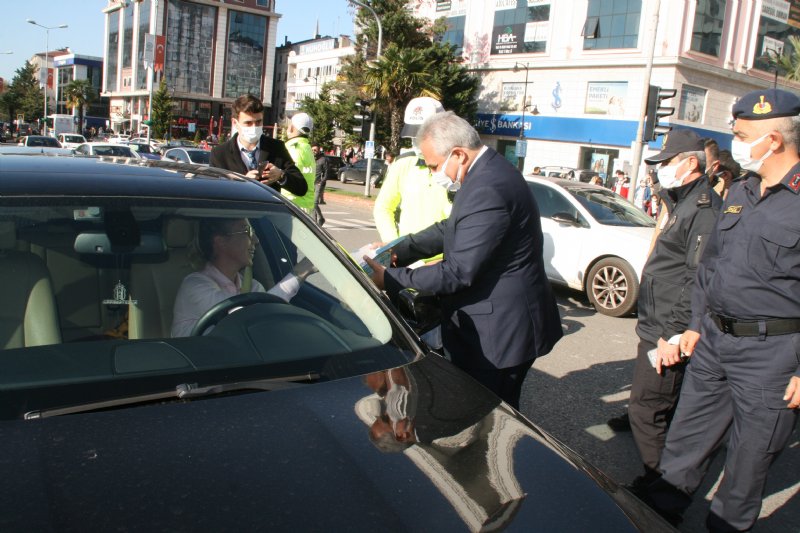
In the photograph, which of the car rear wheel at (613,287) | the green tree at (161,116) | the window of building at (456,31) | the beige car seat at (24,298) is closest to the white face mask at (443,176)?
the beige car seat at (24,298)

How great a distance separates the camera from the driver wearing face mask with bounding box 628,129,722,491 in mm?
3594

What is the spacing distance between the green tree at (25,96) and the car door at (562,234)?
331 ft

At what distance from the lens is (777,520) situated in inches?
137

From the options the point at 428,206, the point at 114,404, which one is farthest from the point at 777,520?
the point at 114,404

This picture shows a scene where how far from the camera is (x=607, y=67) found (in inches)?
1476

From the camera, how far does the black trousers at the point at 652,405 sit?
3668 mm

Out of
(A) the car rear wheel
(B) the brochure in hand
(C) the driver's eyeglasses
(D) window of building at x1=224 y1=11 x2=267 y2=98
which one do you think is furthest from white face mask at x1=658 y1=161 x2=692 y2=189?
(D) window of building at x1=224 y1=11 x2=267 y2=98

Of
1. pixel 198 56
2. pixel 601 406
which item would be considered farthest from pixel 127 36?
pixel 601 406

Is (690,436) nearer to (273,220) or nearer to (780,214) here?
(780,214)

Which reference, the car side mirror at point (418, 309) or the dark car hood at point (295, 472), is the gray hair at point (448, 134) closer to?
the car side mirror at point (418, 309)

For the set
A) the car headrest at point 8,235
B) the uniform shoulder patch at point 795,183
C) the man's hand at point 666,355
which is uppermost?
the uniform shoulder patch at point 795,183

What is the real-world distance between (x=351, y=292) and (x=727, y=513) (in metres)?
1.81

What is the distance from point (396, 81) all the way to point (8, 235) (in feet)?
115

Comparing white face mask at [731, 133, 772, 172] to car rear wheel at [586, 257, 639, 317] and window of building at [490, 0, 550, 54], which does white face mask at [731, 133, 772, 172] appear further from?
window of building at [490, 0, 550, 54]
